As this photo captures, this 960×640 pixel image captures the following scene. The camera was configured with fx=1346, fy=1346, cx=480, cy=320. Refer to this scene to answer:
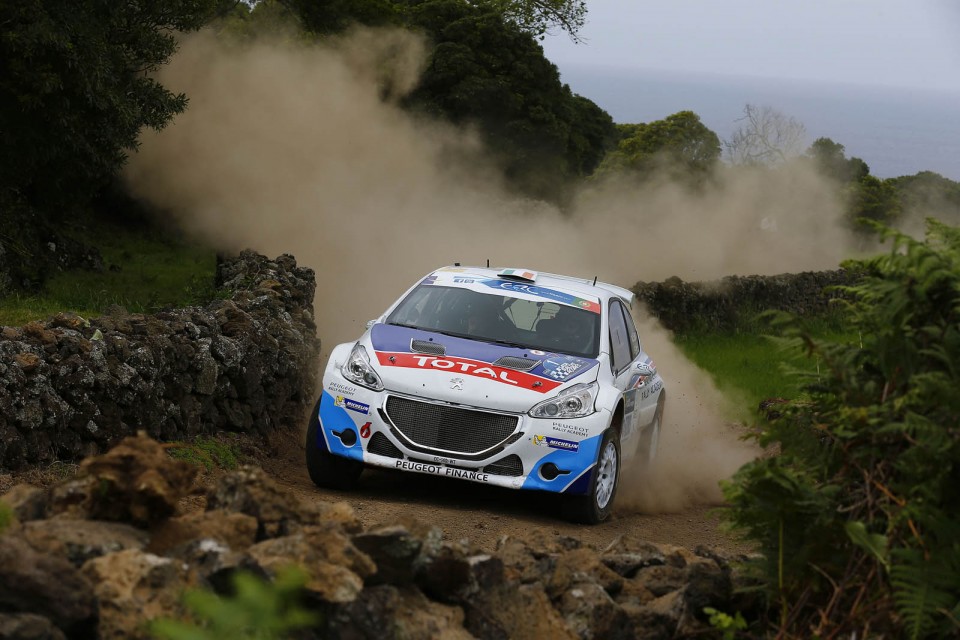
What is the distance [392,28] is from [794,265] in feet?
49.2

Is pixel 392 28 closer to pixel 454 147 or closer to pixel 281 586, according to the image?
pixel 454 147

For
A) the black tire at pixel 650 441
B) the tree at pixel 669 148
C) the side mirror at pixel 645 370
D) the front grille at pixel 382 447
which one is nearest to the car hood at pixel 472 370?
the front grille at pixel 382 447

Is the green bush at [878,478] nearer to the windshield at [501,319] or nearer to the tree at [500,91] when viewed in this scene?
the windshield at [501,319]

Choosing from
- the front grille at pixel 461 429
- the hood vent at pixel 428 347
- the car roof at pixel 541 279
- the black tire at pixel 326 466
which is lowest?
the black tire at pixel 326 466

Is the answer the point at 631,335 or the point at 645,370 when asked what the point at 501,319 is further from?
the point at 631,335

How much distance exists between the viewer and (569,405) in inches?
383

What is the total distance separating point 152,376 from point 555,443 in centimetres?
300

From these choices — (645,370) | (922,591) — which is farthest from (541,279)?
(922,591)

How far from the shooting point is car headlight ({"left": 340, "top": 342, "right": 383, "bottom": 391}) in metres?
9.77

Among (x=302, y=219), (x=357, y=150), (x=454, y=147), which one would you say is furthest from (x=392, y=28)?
(x=302, y=219)

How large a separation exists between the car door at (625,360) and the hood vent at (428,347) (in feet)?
4.63

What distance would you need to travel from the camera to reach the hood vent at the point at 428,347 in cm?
1005

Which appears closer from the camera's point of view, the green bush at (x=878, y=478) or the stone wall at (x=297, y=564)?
the stone wall at (x=297, y=564)

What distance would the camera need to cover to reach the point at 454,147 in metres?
40.4
